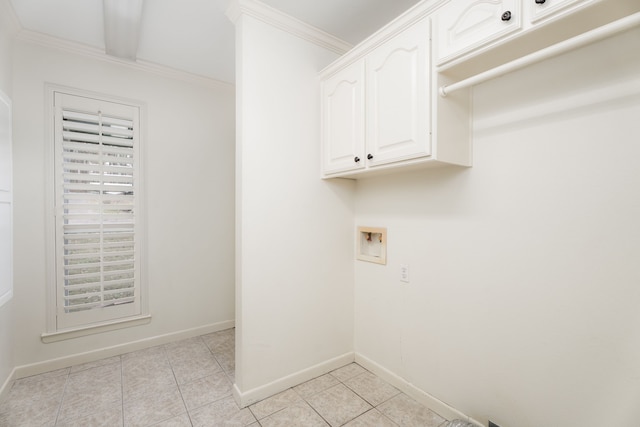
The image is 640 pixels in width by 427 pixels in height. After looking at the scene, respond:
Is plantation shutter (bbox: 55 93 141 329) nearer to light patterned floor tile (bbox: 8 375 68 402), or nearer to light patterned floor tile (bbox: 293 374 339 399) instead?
light patterned floor tile (bbox: 8 375 68 402)

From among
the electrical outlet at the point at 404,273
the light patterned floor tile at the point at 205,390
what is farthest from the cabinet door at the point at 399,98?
the light patterned floor tile at the point at 205,390

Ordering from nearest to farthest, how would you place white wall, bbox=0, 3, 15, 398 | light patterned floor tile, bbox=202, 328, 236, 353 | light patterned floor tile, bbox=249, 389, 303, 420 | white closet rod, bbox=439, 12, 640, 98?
1. white closet rod, bbox=439, 12, 640, 98
2. light patterned floor tile, bbox=249, 389, 303, 420
3. white wall, bbox=0, 3, 15, 398
4. light patterned floor tile, bbox=202, 328, 236, 353

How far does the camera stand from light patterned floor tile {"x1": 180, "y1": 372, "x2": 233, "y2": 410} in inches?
76.3

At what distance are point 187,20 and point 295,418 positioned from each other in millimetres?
2819

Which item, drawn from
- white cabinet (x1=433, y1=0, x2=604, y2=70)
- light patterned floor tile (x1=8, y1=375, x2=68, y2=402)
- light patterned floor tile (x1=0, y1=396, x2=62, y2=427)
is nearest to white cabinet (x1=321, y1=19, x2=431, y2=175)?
white cabinet (x1=433, y1=0, x2=604, y2=70)

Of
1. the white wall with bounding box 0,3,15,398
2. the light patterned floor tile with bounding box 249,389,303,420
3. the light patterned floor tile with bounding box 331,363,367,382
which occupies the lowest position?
the light patterned floor tile with bounding box 249,389,303,420

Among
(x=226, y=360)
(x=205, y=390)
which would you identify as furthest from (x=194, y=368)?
(x=205, y=390)

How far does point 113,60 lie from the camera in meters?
2.54

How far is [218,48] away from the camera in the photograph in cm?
246

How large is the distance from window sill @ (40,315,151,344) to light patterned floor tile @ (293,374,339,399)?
164 centimetres

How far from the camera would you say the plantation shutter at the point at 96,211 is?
2.36 m

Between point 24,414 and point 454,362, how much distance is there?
2.71 m

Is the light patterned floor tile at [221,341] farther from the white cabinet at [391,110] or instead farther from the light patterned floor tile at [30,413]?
the white cabinet at [391,110]

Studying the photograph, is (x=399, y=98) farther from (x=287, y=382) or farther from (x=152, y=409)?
(x=152, y=409)
